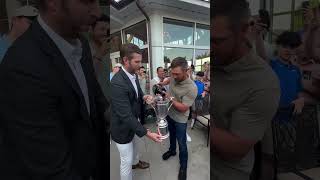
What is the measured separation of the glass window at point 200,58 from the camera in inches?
28.6

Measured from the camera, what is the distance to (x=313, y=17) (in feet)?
3.38

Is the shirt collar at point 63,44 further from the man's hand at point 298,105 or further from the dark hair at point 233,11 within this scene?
the man's hand at point 298,105

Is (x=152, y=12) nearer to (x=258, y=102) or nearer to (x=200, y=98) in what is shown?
(x=200, y=98)

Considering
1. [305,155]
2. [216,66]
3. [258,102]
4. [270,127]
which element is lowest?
[305,155]

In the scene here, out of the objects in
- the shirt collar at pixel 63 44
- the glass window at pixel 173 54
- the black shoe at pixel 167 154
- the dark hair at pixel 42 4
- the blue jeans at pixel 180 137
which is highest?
the dark hair at pixel 42 4

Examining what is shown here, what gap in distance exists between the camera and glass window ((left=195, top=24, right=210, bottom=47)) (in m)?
0.73

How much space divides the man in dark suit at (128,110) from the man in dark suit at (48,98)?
0.20 ft

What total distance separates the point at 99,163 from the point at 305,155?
2.78ft

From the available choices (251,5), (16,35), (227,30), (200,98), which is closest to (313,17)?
(251,5)

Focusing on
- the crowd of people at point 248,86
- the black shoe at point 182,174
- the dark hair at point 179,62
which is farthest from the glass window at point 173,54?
the black shoe at point 182,174

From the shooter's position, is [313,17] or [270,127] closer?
[270,127]

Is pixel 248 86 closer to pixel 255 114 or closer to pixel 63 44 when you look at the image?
pixel 255 114

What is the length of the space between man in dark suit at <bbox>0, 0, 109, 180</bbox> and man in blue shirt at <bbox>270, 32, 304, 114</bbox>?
602 millimetres

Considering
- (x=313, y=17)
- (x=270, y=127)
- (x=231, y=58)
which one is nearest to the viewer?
(x=231, y=58)
